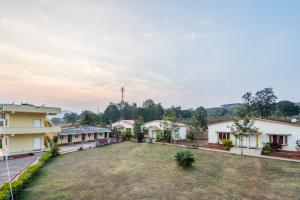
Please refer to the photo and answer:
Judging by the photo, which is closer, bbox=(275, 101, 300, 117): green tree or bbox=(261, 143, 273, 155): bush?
bbox=(261, 143, 273, 155): bush

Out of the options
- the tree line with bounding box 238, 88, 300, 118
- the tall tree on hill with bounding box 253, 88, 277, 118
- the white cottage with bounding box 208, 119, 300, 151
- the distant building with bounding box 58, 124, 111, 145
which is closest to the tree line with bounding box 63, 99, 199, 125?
the tree line with bounding box 238, 88, 300, 118

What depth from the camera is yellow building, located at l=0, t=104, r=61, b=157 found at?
2566cm

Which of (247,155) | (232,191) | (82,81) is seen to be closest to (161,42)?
(82,81)

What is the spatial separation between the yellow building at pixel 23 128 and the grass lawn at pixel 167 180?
30.1ft

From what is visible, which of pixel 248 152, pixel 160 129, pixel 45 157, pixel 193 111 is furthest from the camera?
pixel 193 111

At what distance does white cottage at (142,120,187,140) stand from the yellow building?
666 inches

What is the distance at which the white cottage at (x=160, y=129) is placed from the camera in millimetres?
35972

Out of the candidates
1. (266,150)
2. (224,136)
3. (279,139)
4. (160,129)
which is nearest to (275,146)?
(279,139)

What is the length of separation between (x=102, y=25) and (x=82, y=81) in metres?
11.4

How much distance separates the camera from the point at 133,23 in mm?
21281

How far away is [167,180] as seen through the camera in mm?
14625

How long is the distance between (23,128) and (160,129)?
21.4 m

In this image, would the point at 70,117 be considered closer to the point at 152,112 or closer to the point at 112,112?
the point at 112,112

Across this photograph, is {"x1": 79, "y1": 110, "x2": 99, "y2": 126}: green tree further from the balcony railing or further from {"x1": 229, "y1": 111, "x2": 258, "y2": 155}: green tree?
{"x1": 229, "y1": 111, "x2": 258, "y2": 155}: green tree
